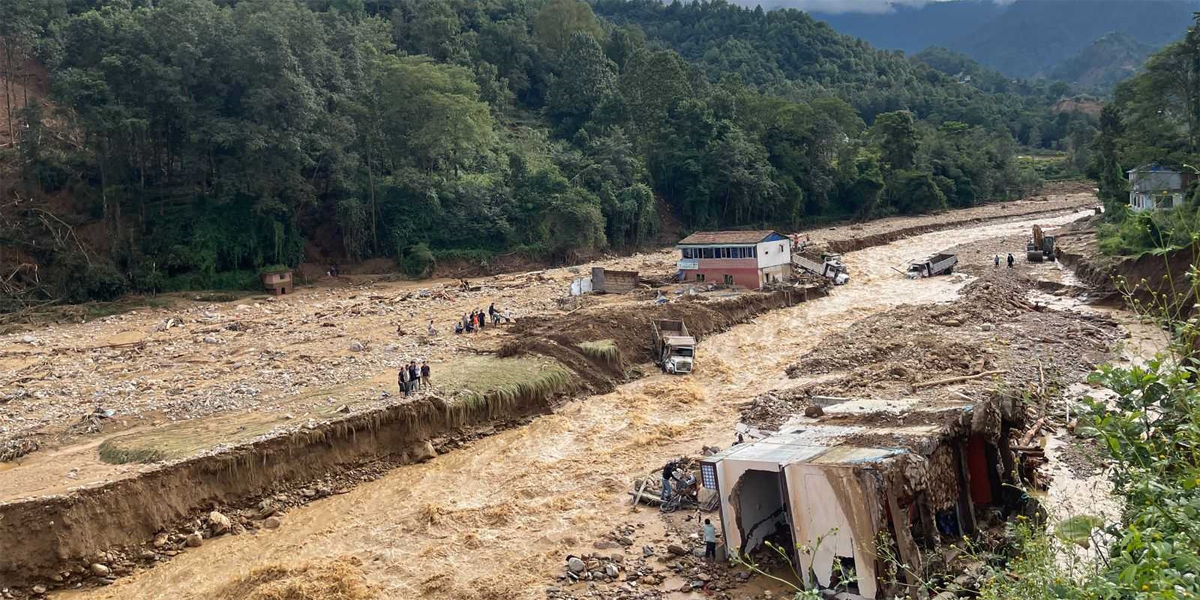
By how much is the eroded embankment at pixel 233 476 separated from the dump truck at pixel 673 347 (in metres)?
1.43

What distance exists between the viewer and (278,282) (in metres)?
39.5

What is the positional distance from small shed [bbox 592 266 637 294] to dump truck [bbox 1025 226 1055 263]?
860 inches

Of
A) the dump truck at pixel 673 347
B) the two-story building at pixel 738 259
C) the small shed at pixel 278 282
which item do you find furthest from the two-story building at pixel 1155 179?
the small shed at pixel 278 282

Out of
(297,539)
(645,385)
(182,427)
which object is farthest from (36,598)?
(645,385)

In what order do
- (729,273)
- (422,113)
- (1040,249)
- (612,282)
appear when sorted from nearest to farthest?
(729,273), (612,282), (1040,249), (422,113)

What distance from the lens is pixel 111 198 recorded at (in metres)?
37.2

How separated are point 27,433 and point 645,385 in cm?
1516

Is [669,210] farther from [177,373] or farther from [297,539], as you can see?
[297,539]

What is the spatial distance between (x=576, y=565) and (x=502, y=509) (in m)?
2.90

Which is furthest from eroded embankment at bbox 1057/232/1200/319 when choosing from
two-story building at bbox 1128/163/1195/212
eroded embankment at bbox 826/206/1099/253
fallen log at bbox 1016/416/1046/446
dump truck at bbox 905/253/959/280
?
eroded embankment at bbox 826/206/1099/253

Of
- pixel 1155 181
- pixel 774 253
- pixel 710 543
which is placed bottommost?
pixel 710 543

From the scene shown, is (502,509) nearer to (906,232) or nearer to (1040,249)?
(1040,249)

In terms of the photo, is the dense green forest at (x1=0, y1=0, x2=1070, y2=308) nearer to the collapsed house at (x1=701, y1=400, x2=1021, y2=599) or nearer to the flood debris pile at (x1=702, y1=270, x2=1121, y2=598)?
the flood debris pile at (x1=702, y1=270, x2=1121, y2=598)

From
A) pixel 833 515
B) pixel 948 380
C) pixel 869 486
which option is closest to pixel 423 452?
pixel 833 515
